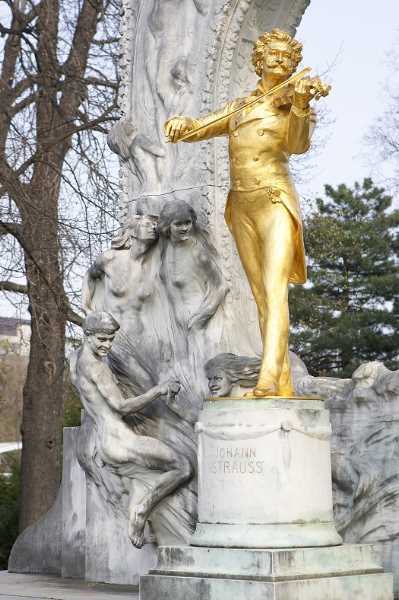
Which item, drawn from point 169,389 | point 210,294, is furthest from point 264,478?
point 210,294

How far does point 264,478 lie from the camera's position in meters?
7.76

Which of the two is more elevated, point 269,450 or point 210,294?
point 210,294

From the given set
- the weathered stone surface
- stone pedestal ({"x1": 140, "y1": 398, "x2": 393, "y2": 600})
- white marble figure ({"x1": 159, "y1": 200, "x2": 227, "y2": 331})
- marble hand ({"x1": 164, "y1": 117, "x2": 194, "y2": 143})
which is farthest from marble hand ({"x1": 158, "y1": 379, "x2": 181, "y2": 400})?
marble hand ({"x1": 164, "y1": 117, "x2": 194, "y2": 143})

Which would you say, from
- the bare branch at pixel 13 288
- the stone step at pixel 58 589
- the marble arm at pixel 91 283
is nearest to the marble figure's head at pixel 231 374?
the marble arm at pixel 91 283

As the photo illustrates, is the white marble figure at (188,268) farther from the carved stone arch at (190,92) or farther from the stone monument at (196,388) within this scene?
the carved stone arch at (190,92)

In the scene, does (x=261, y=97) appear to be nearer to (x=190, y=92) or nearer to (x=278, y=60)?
(x=278, y=60)

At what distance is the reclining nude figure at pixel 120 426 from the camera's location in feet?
30.9

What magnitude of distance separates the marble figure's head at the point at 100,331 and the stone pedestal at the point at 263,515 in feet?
5.31

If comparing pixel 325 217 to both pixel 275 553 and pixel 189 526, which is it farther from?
pixel 275 553

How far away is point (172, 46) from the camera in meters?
10.5

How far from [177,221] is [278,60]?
6.22ft

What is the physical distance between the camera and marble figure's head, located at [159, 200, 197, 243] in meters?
9.80

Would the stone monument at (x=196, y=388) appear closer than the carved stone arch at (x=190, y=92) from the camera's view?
Yes

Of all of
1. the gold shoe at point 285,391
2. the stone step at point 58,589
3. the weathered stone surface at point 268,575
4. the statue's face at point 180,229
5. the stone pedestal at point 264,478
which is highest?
the statue's face at point 180,229
